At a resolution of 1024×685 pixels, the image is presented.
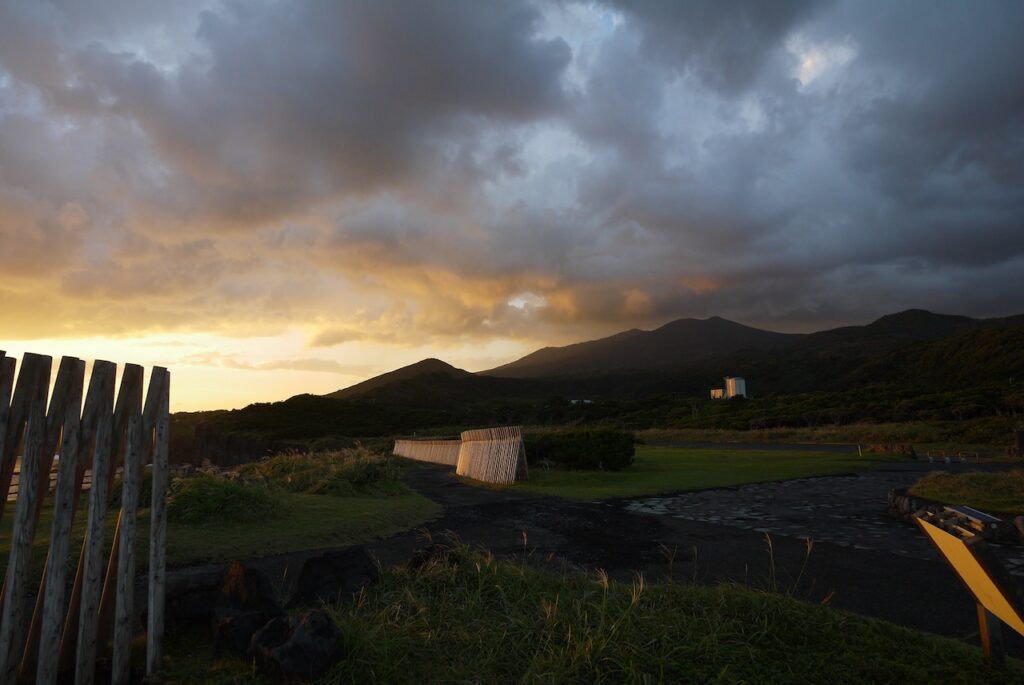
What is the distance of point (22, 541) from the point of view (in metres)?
3.71

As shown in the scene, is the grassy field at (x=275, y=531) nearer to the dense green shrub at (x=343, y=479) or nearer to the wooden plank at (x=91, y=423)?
the dense green shrub at (x=343, y=479)

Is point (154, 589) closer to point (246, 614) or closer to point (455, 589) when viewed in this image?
point (246, 614)

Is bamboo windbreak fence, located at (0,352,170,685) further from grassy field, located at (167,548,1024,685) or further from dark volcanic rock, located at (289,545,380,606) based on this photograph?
dark volcanic rock, located at (289,545,380,606)

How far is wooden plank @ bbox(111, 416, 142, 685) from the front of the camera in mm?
3969

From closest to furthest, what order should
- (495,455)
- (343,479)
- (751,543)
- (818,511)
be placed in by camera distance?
1. (751,543)
2. (818,511)
3. (343,479)
4. (495,455)

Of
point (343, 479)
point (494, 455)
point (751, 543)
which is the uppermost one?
point (494, 455)

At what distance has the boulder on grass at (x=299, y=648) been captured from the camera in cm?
377

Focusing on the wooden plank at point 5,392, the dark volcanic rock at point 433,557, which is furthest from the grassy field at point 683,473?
the wooden plank at point 5,392

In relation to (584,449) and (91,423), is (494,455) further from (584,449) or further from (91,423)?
(91,423)

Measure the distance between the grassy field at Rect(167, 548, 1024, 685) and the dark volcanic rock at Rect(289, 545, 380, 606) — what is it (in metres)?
0.20

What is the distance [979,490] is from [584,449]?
10.7 metres

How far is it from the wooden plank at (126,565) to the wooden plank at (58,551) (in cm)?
28

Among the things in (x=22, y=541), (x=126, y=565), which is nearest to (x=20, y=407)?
(x=22, y=541)

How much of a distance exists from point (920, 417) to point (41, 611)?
4721cm
